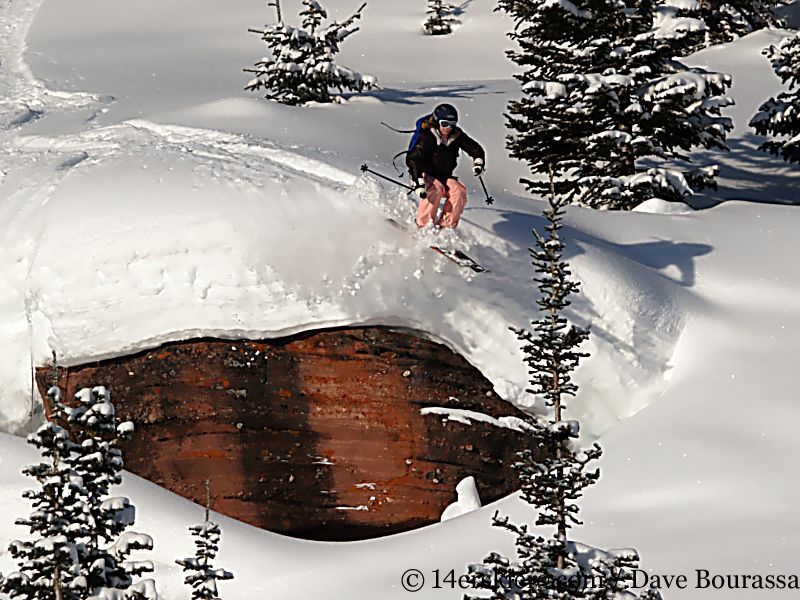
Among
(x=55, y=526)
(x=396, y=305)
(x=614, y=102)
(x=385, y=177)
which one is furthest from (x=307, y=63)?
(x=55, y=526)

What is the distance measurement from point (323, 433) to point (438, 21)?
24.5m

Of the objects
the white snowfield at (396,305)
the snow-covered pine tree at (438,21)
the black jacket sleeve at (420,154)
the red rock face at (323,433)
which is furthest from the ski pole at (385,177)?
the snow-covered pine tree at (438,21)

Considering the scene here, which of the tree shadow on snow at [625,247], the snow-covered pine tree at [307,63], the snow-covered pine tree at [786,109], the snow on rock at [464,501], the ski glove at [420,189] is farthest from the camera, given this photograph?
the snow-covered pine tree at [307,63]

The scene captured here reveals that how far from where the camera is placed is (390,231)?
14.2 metres

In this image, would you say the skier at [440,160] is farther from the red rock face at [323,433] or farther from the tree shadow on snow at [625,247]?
the red rock face at [323,433]

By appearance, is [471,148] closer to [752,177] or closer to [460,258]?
[460,258]

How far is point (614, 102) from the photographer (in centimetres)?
1834

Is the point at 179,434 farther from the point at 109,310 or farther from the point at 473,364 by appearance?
the point at 473,364

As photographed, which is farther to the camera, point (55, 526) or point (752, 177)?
point (752, 177)

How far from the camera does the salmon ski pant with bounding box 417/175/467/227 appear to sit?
1373cm

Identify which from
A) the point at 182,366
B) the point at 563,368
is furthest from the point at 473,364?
the point at 563,368

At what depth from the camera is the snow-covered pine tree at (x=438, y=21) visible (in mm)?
36188

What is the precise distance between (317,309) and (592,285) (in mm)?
3199

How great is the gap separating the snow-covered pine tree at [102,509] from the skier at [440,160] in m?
5.76
